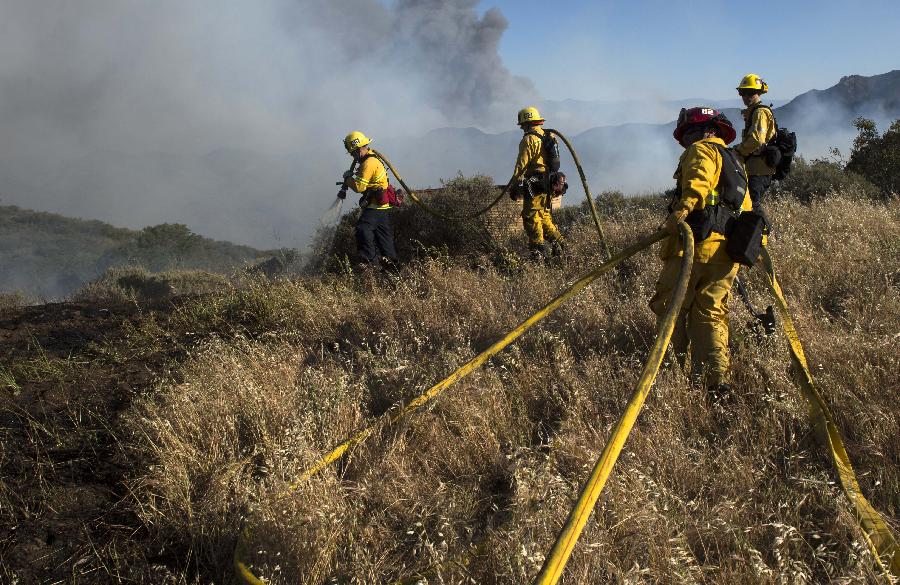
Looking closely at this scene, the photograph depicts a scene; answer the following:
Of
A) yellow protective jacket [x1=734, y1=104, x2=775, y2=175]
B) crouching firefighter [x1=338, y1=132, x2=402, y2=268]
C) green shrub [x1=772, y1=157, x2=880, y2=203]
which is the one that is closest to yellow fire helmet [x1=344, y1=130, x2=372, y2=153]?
crouching firefighter [x1=338, y1=132, x2=402, y2=268]

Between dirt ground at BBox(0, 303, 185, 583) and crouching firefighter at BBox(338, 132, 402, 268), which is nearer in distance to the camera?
dirt ground at BBox(0, 303, 185, 583)

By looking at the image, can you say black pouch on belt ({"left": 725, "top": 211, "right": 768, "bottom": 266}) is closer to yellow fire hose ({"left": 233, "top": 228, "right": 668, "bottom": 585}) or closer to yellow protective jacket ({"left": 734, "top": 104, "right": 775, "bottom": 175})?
yellow fire hose ({"left": 233, "top": 228, "right": 668, "bottom": 585})

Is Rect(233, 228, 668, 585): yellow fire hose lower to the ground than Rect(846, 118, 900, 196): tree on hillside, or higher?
lower

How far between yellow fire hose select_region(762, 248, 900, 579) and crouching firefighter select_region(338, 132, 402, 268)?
5.17 meters

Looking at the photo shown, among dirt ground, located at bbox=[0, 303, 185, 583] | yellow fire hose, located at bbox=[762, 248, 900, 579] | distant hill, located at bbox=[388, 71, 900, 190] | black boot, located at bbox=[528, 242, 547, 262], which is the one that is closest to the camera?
yellow fire hose, located at bbox=[762, 248, 900, 579]

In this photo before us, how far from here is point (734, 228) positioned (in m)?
3.42

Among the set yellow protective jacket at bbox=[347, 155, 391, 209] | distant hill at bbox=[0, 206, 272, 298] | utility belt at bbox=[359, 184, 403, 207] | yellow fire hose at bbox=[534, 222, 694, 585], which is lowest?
yellow fire hose at bbox=[534, 222, 694, 585]

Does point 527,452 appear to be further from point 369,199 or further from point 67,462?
point 369,199

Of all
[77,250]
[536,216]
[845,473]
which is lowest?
[845,473]

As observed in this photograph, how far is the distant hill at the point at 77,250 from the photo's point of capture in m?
33.3

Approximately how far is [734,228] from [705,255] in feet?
0.74

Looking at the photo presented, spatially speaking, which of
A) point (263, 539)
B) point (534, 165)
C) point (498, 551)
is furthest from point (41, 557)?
point (534, 165)

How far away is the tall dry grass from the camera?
227 cm

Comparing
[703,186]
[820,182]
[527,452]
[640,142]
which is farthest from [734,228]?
[640,142]
